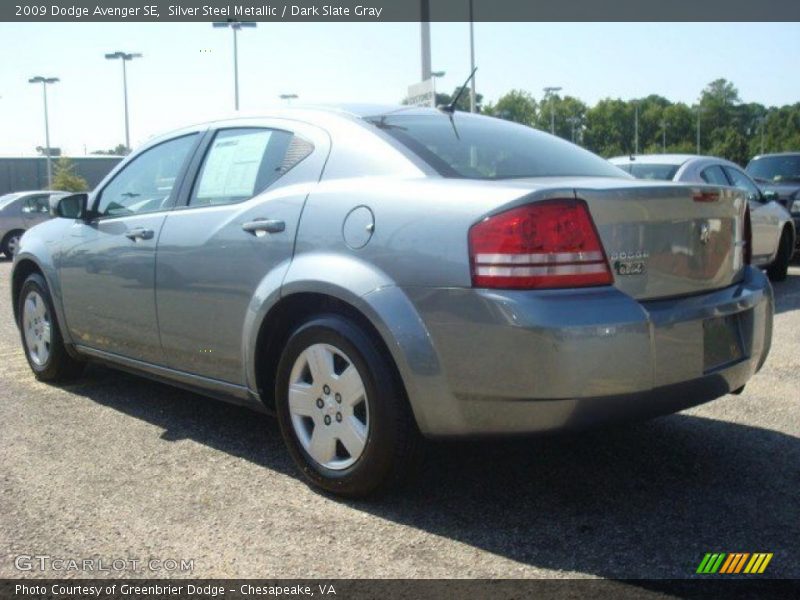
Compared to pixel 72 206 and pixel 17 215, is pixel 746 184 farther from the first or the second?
pixel 17 215

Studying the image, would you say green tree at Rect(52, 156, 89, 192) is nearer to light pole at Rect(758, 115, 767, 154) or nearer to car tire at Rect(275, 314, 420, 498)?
car tire at Rect(275, 314, 420, 498)

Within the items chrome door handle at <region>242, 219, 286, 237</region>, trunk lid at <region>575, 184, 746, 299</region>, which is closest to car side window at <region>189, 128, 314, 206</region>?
chrome door handle at <region>242, 219, 286, 237</region>

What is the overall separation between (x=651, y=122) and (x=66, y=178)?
287ft

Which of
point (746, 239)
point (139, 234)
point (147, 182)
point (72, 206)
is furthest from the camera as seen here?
point (72, 206)

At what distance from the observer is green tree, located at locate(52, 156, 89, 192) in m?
56.1

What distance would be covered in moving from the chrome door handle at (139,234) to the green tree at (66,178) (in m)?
52.1

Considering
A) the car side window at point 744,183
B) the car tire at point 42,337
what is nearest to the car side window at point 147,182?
the car tire at point 42,337

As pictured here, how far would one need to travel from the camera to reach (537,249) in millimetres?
3049

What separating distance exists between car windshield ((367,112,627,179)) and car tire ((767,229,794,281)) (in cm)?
806

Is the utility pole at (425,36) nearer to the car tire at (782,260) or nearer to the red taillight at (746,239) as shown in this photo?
the car tire at (782,260)

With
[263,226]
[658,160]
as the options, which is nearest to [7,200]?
[658,160]

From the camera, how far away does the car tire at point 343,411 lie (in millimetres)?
3332

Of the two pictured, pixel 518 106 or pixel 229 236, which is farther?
pixel 518 106

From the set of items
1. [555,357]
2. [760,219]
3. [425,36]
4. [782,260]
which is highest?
[425,36]
